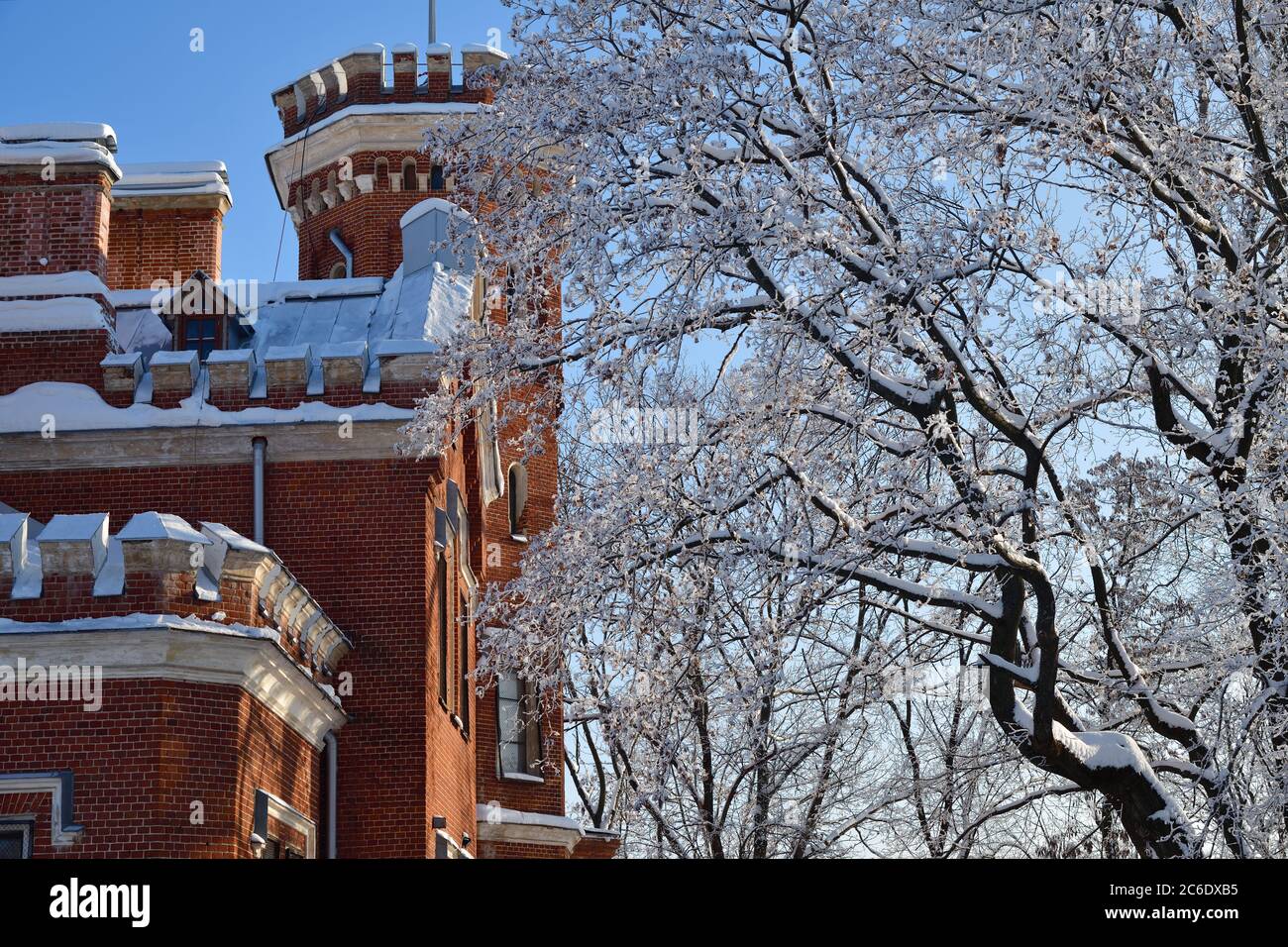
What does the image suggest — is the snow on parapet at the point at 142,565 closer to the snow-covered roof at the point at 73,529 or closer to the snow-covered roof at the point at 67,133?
the snow-covered roof at the point at 73,529

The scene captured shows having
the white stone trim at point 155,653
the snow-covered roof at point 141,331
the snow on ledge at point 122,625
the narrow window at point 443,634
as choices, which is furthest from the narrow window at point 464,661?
the snow on ledge at point 122,625

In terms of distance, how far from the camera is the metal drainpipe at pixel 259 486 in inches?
712

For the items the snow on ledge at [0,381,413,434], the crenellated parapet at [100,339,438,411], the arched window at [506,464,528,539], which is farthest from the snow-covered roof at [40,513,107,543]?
the arched window at [506,464,528,539]

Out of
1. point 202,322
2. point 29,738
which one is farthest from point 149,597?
point 202,322

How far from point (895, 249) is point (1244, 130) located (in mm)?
4333

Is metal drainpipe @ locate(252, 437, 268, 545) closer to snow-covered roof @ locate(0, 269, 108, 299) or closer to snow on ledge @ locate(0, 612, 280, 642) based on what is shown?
snow-covered roof @ locate(0, 269, 108, 299)

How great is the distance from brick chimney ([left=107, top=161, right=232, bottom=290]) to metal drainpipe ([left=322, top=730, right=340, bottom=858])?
10.3m

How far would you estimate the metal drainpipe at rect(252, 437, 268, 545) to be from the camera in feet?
59.4

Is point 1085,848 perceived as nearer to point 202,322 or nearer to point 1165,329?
Answer: point 1165,329

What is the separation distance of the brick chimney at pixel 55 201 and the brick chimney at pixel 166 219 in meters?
5.70

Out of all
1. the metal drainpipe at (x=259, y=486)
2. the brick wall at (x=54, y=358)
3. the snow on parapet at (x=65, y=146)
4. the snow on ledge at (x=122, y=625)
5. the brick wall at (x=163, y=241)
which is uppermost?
the brick wall at (x=163, y=241)

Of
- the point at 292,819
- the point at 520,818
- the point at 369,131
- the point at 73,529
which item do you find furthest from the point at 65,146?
the point at 520,818

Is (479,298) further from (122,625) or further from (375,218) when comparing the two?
(122,625)

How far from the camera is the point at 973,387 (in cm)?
1221
